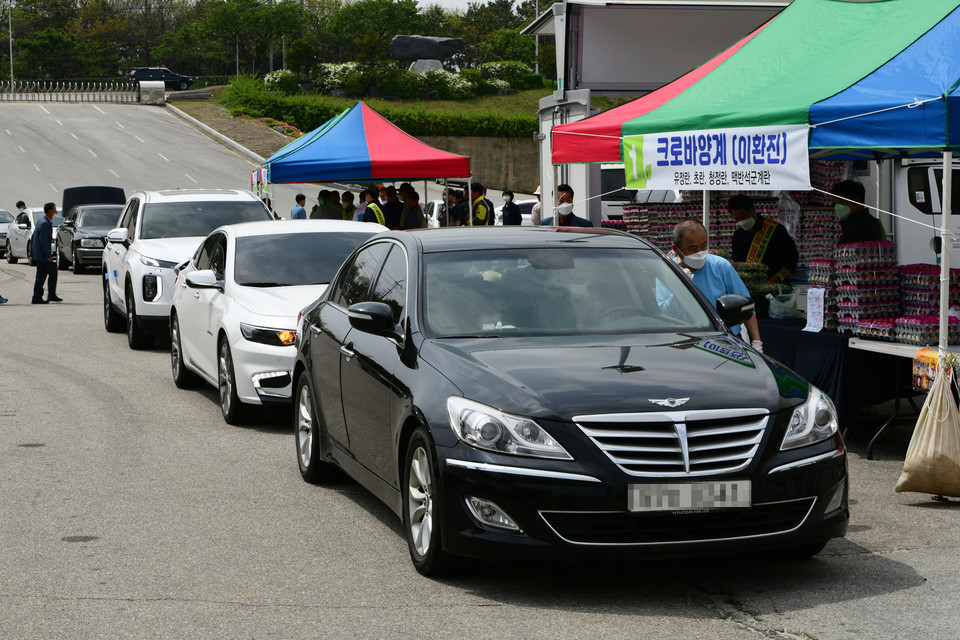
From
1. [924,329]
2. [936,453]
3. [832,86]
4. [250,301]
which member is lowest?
[936,453]

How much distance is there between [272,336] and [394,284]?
3.32m

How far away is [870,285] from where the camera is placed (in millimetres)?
8734

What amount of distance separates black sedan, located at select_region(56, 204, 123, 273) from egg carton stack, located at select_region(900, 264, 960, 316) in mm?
23378

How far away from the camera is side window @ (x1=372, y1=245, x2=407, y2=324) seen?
6.35 metres

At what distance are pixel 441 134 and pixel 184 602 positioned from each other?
73.9 m

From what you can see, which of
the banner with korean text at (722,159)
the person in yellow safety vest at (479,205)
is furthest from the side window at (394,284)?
the person in yellow safety vest at (479,205)

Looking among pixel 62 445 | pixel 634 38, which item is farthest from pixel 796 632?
pixel 634 38

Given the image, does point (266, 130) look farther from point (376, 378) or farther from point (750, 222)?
point (376, 378)

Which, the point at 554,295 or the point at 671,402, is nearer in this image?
the point at 671,402

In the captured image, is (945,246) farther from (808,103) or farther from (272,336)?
(272,336)

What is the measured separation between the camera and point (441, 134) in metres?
77.9

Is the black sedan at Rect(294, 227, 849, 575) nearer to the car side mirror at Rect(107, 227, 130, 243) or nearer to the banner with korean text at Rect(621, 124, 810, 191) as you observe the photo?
the banner with korean text at Rect(621, 124, 810, 191)

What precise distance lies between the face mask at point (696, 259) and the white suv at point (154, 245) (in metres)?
8.53

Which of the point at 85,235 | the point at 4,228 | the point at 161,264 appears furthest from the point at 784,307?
the point at 4,228
